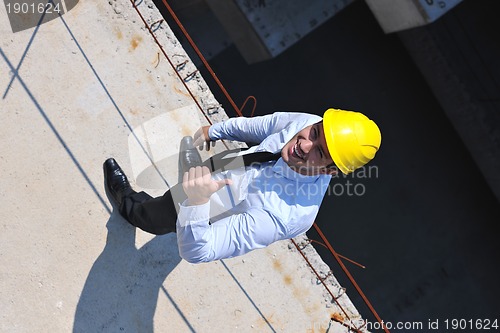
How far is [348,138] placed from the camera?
3.72m

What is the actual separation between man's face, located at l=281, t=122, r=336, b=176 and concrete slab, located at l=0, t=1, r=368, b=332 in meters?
1.99

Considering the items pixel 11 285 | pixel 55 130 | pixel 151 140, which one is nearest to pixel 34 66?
pixel 55 130

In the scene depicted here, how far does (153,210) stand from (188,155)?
991mm

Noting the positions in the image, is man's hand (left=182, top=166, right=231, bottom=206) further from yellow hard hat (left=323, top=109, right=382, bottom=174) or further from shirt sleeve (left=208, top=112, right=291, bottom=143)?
shirt sleeve (left=208, top=112, right=291, bottom=143)

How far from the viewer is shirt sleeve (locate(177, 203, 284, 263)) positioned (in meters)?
3.43

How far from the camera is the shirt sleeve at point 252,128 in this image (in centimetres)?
422

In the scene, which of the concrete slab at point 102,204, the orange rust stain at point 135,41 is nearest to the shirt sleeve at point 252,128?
the concrete slab at point 102,204

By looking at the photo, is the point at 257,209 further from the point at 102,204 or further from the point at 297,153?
the point at 102,204

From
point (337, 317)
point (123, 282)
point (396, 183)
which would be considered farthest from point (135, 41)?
point (396, 183)

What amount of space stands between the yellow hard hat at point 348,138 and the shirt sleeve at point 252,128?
50 cm

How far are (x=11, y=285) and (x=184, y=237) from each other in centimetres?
219

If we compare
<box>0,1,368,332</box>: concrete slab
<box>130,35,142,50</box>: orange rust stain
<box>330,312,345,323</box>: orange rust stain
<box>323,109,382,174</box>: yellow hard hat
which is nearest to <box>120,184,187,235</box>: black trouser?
<box>0,1,368,332</box>: concrete slab

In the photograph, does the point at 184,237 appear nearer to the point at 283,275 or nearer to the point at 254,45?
the point at 283,275

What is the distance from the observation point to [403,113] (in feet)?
34.2
